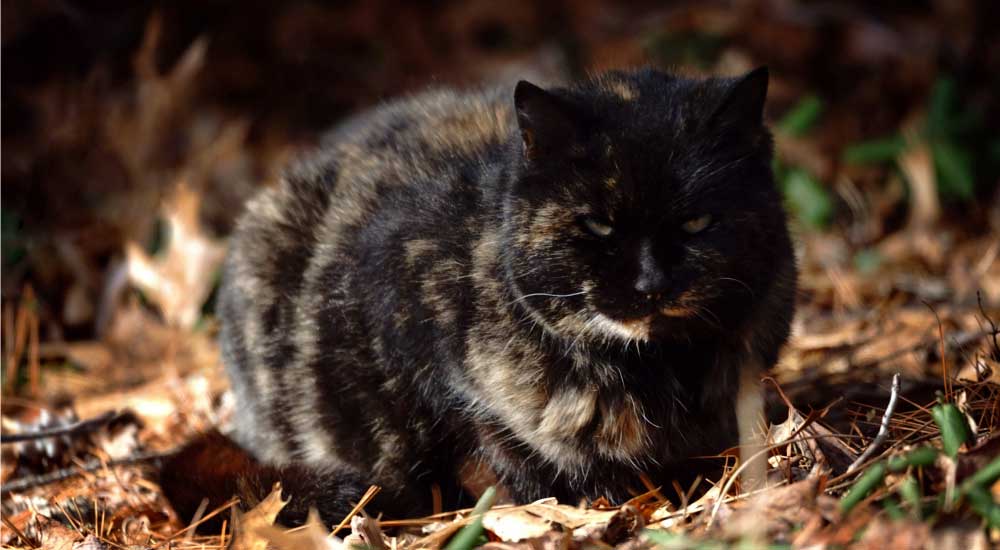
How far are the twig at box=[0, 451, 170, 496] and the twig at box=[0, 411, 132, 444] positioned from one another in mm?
119

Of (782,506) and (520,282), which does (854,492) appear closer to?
(782,506)

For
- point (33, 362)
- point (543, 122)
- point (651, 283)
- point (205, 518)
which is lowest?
point (33, 362)

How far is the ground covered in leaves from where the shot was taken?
2289mm

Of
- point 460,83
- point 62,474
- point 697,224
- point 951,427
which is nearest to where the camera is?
point 951,427

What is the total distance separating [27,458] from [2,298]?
1323 mm

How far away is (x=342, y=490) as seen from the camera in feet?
9.11

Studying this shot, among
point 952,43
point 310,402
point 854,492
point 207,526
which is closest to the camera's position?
point 854,492

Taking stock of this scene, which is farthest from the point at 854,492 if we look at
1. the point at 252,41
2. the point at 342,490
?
the point at 252,41

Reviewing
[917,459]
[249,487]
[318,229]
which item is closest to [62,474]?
[249,487]

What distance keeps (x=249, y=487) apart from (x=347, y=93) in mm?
4406

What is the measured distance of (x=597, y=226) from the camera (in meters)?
2.43

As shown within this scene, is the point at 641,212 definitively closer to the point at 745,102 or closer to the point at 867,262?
the point at 745,102

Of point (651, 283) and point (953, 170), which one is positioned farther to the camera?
point (953, 170)

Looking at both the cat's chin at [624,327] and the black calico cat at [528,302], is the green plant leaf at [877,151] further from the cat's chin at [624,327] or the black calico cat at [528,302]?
the cat's chin at [624,327]
